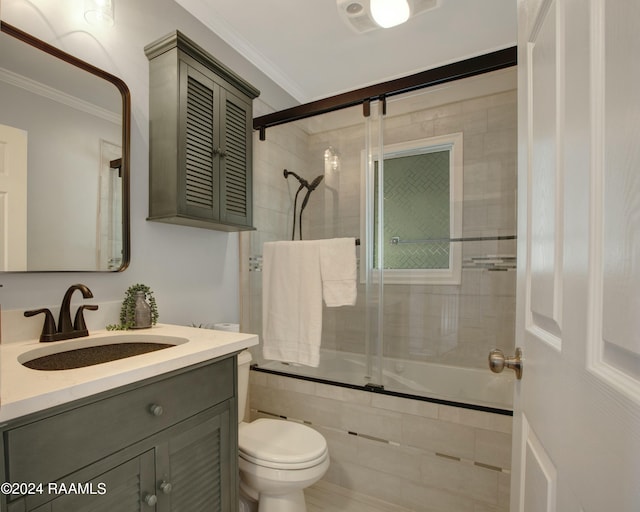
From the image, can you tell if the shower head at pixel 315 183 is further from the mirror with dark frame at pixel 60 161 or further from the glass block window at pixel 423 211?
the mirror with dark frame at pixel 60 161

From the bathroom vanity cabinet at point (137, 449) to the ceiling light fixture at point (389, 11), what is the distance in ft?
5.77

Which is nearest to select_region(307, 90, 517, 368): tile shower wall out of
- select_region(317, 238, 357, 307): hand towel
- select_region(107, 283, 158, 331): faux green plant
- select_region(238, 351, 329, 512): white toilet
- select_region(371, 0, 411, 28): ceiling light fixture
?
select_region(317, 238, 357, 307): hand towel

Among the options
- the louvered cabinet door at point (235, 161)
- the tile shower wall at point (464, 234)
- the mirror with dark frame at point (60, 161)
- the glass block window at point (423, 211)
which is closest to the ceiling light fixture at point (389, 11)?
the tile shower wall at point (464, 234)

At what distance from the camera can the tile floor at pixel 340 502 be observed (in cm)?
175

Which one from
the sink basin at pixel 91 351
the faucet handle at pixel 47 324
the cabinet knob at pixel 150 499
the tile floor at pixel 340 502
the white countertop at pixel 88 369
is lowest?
the tile floor at pixel 340 502

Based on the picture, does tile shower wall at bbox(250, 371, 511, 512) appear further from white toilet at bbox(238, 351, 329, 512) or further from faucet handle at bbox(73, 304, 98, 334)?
faucet handle at bbox(73, 304, 98, 334)

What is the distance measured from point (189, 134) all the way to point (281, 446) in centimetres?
151

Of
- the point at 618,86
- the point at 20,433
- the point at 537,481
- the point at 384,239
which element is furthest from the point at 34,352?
the point at 384,239

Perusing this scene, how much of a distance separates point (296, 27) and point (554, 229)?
2140mm

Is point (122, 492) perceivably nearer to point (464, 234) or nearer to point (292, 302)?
point (292, 302)

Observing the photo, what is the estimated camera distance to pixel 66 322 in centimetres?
126

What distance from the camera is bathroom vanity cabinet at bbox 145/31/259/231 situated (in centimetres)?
156

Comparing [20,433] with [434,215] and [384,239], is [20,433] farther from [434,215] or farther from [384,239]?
[434,215]

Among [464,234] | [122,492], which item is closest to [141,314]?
[122,492]
